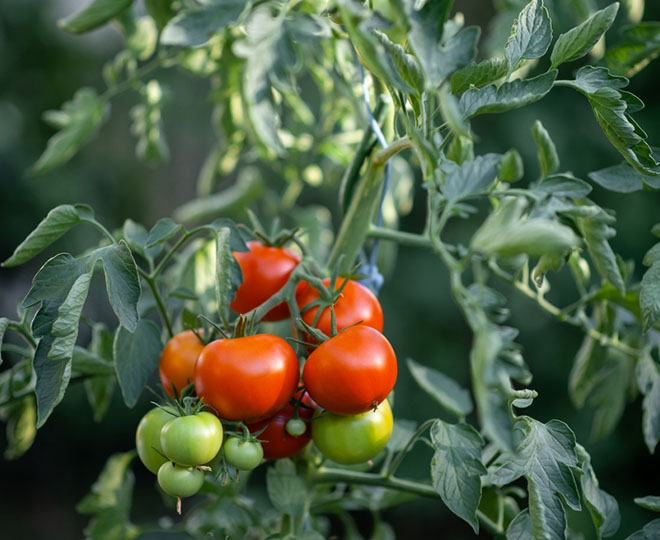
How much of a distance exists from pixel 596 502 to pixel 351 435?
215 millimetres

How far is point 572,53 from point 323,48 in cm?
38

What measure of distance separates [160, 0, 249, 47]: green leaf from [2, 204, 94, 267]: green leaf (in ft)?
0.46

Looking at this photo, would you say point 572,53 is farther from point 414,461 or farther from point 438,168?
point 414,461

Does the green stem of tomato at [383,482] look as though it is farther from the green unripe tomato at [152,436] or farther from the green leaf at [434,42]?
the green leaf at [434,42]

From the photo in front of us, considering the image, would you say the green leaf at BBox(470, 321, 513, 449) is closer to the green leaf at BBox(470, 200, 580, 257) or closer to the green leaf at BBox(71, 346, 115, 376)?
the green leaf at BBox(470, 200, 580, 257)

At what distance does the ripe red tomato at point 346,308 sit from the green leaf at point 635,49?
31 cm

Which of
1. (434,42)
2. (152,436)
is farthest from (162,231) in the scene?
(434,42)

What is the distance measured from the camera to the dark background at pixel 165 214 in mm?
1812

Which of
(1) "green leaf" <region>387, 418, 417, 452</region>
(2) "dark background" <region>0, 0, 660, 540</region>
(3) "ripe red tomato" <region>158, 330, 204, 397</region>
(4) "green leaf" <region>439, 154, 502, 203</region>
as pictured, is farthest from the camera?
(2) "dark background" <region>0, 0, 660, 540</region>

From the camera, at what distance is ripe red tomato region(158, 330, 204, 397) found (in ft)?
1.72

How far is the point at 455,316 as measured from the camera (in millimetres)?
1962

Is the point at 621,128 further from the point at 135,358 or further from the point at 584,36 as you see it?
the point at 135,358

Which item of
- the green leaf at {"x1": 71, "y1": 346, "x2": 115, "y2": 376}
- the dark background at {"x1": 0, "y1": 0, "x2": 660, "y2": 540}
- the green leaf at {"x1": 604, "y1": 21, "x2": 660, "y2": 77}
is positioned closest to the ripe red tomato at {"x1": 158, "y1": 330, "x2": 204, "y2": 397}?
the green leaf at {"x1": 71, "y1": 346, "x2": 115, "y2": 376}

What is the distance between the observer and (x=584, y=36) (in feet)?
1.51
